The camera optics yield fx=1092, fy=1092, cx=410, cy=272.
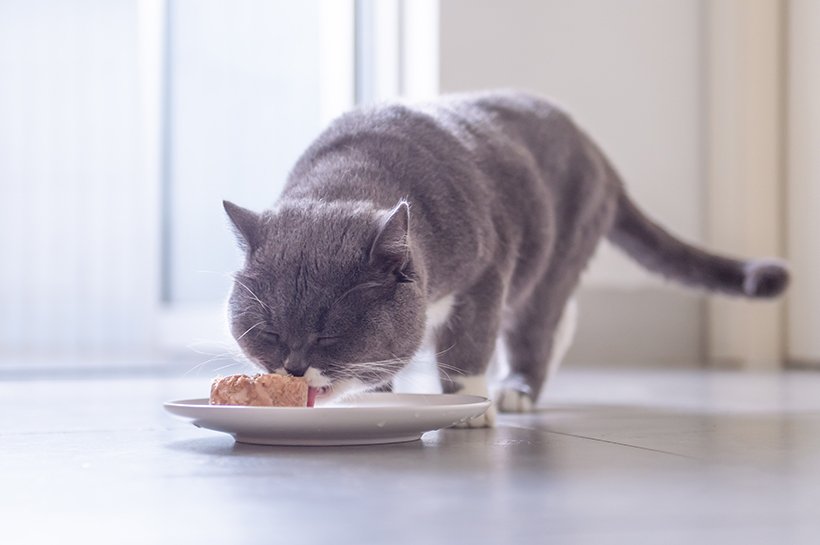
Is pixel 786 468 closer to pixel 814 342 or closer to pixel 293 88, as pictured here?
pixel 814 342

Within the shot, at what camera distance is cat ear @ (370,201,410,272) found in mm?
1627

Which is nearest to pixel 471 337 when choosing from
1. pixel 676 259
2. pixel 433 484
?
pixel 433 484

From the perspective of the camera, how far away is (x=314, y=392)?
64.1 inches

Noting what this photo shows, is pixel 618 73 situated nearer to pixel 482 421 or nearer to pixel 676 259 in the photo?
pixel 676 259

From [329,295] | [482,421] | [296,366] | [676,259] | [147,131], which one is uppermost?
[147,131]

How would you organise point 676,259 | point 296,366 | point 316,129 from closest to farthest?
1. point 296,366
2. point 676,259
3. point 316,129

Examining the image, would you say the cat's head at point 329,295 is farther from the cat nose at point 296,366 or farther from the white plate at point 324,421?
the white plate at point 324,421

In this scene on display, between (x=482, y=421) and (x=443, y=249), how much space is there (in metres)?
0.31

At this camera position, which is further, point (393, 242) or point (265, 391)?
point (393, 242)

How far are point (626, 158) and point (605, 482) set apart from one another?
132 inches

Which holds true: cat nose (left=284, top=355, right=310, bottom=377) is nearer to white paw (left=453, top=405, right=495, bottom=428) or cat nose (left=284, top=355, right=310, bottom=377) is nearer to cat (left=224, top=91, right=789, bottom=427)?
cat (left=224, top=91, right=789, bottom=427)

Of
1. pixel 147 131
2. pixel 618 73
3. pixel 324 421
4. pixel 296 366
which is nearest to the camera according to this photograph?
pixel 324 421

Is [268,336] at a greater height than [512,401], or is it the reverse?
[268,336]

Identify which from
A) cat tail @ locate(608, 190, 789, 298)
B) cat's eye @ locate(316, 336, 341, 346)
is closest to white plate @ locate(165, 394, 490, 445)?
cat's eye @ locate(316, 336, 341, 346)
